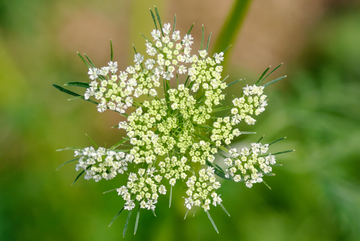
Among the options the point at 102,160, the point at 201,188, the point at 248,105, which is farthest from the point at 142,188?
Answer: the point at 248,105

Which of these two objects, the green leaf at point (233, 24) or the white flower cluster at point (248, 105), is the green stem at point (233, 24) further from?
the white flower cluster at point (248, 105)

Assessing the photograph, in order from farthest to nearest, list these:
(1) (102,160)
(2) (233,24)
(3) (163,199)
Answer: (3) (163,199)
(2) (233,24)
(1) (102,160)

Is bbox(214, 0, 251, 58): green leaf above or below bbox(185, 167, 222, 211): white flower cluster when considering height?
above

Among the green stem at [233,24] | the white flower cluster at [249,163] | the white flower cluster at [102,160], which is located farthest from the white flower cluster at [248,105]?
the white flower cluster at [102,160]

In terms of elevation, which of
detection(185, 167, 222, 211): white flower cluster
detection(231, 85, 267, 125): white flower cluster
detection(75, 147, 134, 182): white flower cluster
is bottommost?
detection(185, 167, 222, 211): white flower cluster

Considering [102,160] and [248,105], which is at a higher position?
[248,105]

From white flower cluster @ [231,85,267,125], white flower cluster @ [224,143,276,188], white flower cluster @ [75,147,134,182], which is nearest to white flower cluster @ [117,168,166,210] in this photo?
white flower cluster @ [75,147,134,182]

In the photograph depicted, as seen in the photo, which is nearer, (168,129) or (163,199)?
(168,129)

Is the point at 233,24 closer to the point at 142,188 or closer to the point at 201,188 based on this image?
the point at 201,188

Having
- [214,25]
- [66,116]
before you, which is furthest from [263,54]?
[66,116]

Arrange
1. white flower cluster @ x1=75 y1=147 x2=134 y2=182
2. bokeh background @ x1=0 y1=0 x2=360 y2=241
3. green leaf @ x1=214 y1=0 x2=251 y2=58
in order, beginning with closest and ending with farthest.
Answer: white flower cluster @ x1=75 y1=147 x2=134 y2=182 → green leaf @ x1=214 y1=0 x2=251 y2=58 → bokeh background @ x1=0 y1=0 x2=360 y2=241

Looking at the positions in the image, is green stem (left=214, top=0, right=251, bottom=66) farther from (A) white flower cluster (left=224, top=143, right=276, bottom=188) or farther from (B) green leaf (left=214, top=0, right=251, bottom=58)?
(A) white flower cluster (left=224, top=143, right=276, bottom=188)

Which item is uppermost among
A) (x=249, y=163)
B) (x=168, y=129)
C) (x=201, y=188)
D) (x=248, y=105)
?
(x=248, y=105)
